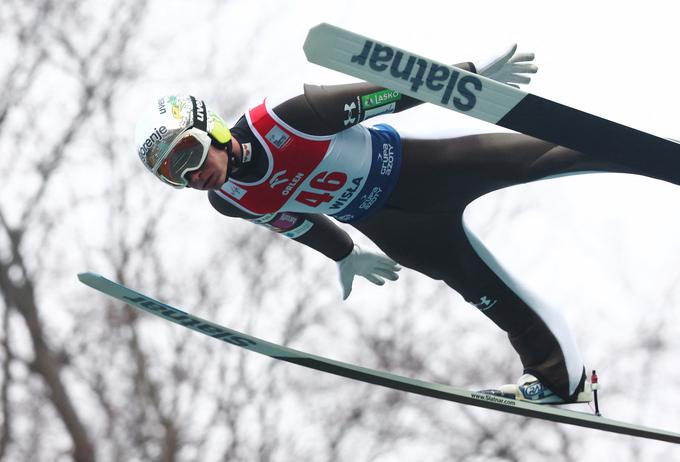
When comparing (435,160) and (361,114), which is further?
(435,160)

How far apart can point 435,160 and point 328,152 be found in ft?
1.63

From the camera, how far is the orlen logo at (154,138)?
368 centimetres

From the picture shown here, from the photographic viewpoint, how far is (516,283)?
14.3 ft

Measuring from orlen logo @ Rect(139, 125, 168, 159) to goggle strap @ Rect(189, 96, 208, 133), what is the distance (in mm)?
120

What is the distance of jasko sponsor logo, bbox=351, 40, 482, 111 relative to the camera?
2951 mm

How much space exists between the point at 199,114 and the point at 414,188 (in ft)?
3.12

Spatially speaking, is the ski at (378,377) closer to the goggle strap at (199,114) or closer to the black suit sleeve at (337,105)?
the goggle strap at (199,114)

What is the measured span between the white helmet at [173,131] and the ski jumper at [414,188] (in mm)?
Answer: 140

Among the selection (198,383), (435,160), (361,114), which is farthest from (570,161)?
(198,383)

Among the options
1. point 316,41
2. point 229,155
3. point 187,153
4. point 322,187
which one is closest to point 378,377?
point 322,187

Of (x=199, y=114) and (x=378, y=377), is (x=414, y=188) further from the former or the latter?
(x=378, y=377)

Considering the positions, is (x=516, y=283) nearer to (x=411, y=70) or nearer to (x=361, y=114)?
(x=361, y=114)

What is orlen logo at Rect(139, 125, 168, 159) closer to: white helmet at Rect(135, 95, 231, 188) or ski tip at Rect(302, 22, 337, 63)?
white helmet at Rect(135, 95, 231, 188)

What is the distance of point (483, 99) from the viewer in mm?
3145
